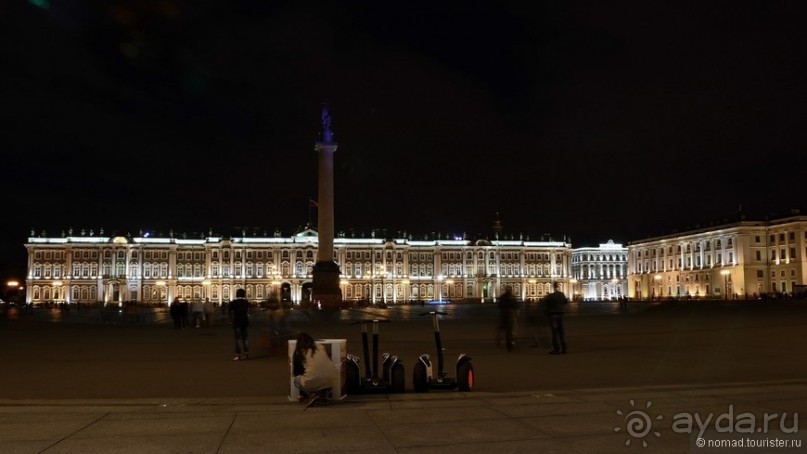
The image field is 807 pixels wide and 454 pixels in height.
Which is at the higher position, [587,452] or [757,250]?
[757,250]

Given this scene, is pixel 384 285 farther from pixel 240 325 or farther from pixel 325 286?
pixel 240 325

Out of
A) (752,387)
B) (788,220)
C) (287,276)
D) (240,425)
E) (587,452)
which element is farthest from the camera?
(287,276)

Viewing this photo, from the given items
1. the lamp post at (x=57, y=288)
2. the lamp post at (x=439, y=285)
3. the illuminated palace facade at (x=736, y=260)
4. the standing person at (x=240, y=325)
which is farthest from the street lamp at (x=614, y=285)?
the standing person at (x=240, y=325)

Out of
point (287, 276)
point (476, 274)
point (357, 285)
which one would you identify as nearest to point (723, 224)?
point (476, 274)

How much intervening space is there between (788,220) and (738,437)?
11058 centimetres

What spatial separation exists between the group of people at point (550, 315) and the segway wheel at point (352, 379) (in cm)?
711

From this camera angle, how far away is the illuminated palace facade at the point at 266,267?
126 metres

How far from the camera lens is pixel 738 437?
23.9ft

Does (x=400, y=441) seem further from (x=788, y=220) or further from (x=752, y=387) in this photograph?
(x=788, y=220)

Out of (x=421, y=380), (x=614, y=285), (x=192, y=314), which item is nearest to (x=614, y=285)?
(x=614, y=285)

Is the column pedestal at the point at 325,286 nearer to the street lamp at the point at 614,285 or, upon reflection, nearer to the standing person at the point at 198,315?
the standing person at the point at 198,315

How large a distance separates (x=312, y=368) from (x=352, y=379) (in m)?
1.12

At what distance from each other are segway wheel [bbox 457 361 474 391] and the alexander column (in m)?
50.0

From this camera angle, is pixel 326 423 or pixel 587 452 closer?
pixel 587 452
